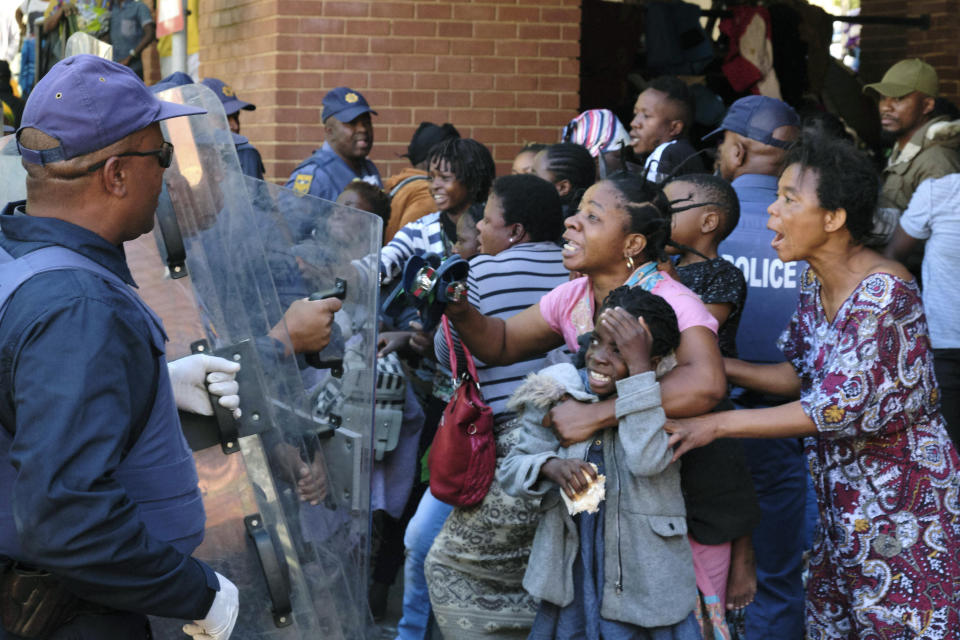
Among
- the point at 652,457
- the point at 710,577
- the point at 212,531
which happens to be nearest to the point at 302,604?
the point at 212,531

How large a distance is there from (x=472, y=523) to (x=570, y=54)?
460 cm

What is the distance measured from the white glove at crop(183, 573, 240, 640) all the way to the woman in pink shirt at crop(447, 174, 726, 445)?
1.15m

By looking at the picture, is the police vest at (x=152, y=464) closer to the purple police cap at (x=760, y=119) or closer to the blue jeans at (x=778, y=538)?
the blue jeans at (x=778, y=538)

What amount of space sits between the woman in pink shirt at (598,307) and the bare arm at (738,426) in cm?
5

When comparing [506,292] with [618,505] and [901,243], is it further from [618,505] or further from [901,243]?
[901,243]

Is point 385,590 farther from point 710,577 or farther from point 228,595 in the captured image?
point 228,595

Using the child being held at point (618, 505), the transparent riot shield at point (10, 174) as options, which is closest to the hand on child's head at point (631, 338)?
the child being held at point (618, 505)

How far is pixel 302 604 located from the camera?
2791 millimetres

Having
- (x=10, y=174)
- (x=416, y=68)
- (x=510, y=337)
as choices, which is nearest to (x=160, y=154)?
(x=10, y=174)

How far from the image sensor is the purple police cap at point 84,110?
2.28 m

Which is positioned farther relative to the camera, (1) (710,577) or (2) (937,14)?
(2) (937,14)

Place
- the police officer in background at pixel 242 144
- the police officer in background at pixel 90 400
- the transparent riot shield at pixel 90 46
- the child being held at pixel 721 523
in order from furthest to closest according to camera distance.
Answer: the police officer in background at pixel 242 144 < the transparent riot shield at pixel 90 46 < the child being held at pixel 721 523 < the police officer in background at pixel 90 400

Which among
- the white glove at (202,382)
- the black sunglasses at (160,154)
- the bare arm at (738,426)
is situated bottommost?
the bare arm at (738,426)

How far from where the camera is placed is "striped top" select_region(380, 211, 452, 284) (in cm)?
530
